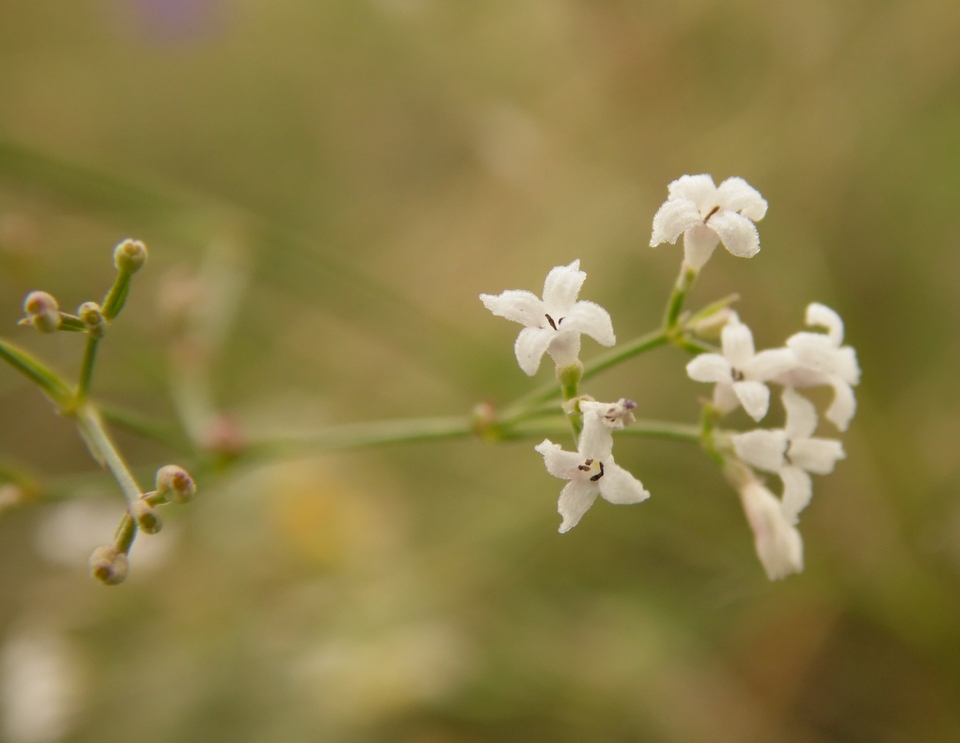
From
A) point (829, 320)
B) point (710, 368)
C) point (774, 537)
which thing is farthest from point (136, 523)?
point (829, 320)

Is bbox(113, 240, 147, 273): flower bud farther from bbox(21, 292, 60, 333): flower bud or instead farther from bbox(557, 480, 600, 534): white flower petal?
bbox(557, 480, 600, 534): white flower petal

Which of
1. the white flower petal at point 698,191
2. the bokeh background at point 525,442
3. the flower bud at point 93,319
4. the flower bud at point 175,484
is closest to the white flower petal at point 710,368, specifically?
the white flower petal at point 698,191

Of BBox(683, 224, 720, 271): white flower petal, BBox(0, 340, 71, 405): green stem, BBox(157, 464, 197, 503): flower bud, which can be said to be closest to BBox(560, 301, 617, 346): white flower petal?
BBox(683, 224, 720, 271): white flower petal

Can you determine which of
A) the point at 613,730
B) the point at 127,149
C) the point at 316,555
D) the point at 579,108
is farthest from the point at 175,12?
the point at 613,730

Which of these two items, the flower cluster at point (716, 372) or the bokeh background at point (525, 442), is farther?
the bokeh background at point (525, 442)

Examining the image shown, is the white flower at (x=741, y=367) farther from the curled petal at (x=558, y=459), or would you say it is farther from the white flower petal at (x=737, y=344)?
the curled petal at (x=558, y=459)

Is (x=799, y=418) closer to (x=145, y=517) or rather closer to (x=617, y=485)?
(x=617, y=485)
